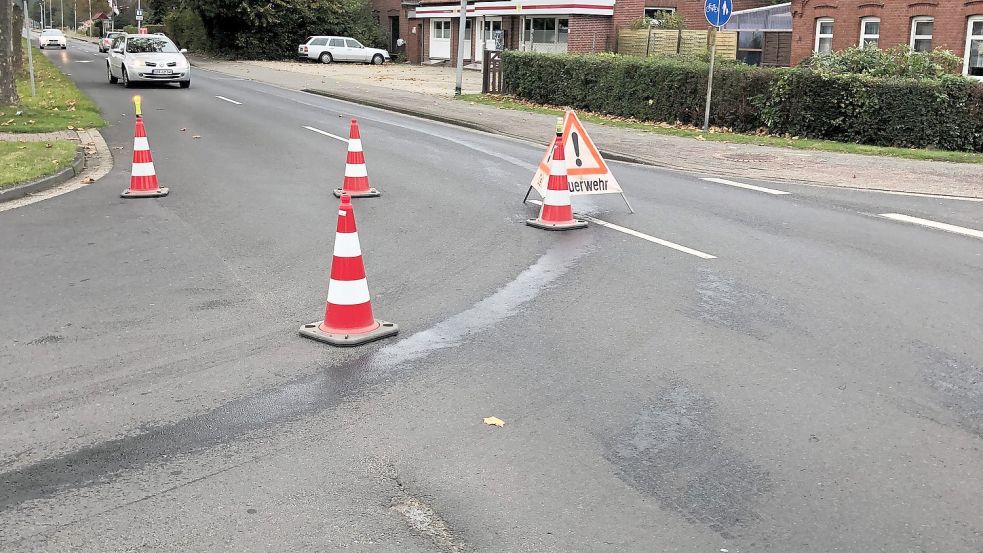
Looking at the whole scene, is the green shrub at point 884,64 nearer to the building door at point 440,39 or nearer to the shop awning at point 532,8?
the shop awning at point 532,8

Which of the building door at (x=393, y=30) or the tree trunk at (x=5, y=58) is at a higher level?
the building door at (x=393, y=30)

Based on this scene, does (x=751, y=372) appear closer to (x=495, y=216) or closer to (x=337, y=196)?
(x=495, y=216)

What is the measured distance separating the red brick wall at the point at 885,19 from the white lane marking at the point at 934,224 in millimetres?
18897

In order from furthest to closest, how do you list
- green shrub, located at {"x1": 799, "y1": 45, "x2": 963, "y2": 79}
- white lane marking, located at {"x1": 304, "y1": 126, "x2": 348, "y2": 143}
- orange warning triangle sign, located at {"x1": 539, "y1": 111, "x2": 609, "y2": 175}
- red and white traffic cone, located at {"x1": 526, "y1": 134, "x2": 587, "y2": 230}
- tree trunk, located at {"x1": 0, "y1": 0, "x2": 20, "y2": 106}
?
1. tree trunk, located at {"x1": 0, "y1": 0, "x2": 20, "y2": 106}
2. green shrub, located at {"x1": 799, "y1": 45, "x2": 963, "y2": 79}
3. white lane marking, located at {"x1": 304, "y1": 126, "x2": 348, "y2": 143}
4. orange warning triangle sign, located at {"x1": 539, "y1": 111, "x2": 609, "y2": 175}
5. red and white traffic cone, located at {"x1": 526, "y1": 134, "x2": 587, "y2": 230}

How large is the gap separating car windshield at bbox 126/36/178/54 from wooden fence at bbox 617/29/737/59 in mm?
18771

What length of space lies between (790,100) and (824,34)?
14.9m

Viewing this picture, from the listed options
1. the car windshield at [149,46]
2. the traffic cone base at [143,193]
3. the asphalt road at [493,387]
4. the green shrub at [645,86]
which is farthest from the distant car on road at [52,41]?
the asphalt road at [493,387]

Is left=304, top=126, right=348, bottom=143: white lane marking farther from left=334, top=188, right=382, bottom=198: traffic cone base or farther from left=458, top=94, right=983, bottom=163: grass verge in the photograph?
left=458, top=94, right=983, bottom=163: grass verge

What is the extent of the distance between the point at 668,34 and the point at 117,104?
2363 centimetres

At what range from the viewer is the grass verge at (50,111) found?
18.5 meters

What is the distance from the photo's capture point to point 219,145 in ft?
55.1

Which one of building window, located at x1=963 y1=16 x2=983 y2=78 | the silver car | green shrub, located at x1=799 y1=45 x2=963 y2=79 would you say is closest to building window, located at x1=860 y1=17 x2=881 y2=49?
building window, located at x1=963 y1=16 x2=983 y2=78

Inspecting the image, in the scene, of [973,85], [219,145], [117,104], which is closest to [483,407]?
[219,145]

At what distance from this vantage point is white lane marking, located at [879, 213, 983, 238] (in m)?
10.1
